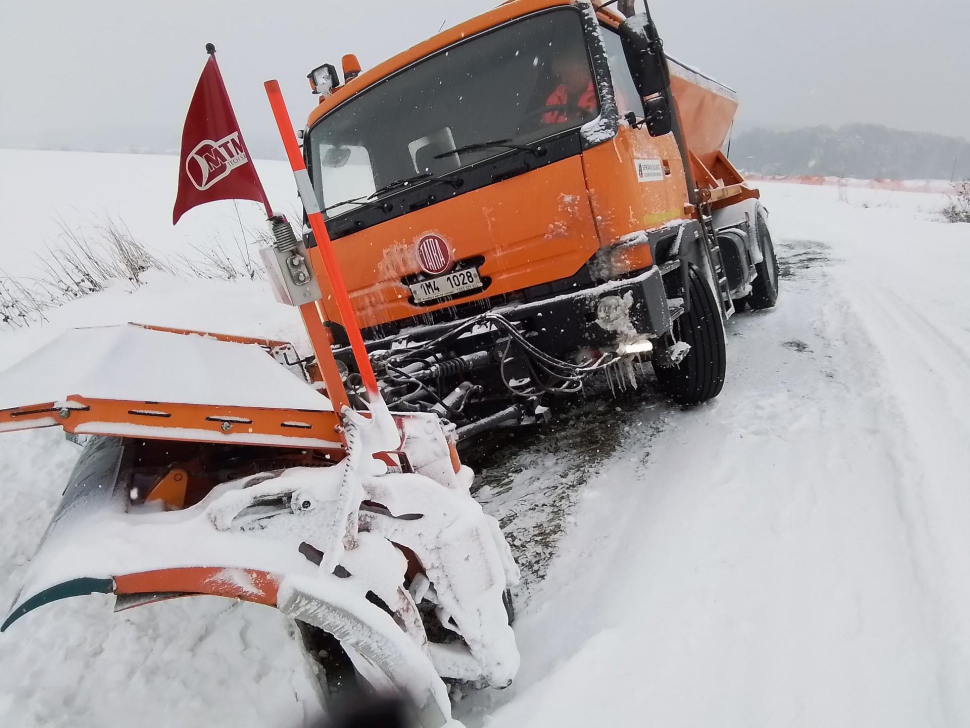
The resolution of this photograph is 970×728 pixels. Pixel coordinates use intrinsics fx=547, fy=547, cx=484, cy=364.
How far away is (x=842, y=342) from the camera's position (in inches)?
169

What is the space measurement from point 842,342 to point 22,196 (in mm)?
18604

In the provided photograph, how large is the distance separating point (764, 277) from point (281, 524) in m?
5.60

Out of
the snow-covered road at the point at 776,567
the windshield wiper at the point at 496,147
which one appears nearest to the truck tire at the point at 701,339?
the snow-covered road at the point at 776,567

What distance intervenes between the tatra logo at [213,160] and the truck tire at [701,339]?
99.7 inches

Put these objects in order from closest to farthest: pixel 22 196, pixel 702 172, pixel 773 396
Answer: pixel 773 396 → pixel 702 172 → pixel 22 196

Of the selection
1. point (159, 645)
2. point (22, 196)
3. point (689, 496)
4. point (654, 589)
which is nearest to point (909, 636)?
point (654, 589)

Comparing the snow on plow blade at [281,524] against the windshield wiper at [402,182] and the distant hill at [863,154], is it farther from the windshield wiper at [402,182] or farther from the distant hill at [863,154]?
the distant hill at [863,154]

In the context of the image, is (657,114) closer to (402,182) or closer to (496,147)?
(496,147)

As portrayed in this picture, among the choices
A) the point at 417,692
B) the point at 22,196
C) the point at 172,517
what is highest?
the point at 22,196

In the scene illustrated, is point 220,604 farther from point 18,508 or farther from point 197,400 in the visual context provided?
point 18,508

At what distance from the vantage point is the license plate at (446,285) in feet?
9.68

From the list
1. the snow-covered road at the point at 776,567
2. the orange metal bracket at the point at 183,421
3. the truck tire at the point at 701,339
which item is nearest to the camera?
the orange metal bracket at the point at 183,421

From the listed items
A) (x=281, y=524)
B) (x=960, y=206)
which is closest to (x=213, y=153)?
(x=281, y=524)

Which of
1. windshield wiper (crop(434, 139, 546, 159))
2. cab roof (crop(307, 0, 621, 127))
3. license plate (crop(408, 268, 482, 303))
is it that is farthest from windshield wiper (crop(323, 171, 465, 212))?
cab roof (crop(307, 0, 621, 127))
